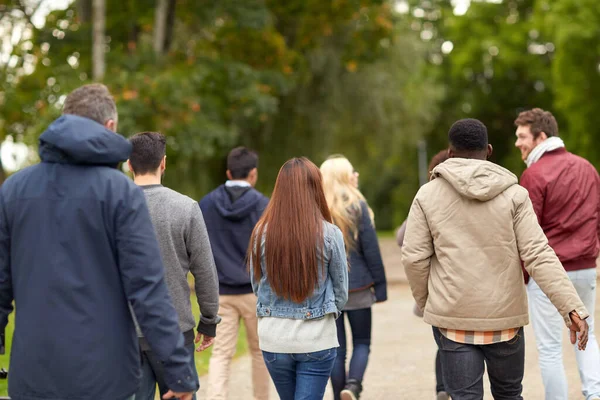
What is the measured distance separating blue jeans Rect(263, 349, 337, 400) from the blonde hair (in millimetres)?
1963

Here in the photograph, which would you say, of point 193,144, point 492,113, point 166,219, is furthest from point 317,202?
point 492,113

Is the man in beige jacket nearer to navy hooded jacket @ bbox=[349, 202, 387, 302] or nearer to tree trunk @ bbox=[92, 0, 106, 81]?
navy hooded jacket @ bbox=[349, 202, 387, 302]

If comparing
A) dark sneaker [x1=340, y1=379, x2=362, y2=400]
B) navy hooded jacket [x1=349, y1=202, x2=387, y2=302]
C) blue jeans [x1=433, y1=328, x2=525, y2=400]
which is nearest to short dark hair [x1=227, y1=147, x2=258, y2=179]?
navy hooded jacket [x1=349, y1=202, x2=387, y2=302]

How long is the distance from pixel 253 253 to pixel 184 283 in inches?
17.8

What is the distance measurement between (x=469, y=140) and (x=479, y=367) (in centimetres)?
119

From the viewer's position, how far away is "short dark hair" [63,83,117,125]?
3537mm

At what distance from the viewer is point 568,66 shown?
30844 millimetres

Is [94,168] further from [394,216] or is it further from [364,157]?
[394,216]

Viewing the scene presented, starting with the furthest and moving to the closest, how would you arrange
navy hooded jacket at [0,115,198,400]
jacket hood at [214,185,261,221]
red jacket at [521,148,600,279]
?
jacket hood at [214,185,261,221] → red jacket at [521,148,600,279] → navy hooded jacket at [0,115,198,400]

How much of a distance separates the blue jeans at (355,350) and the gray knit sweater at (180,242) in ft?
7.61

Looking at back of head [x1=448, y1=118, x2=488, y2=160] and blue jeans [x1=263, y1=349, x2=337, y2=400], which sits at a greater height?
back of head [x1=448, y1=118, x2=488, y2=160]

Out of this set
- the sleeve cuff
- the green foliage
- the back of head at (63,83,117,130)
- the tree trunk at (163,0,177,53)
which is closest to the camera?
the back of head at (63,83,117,130)

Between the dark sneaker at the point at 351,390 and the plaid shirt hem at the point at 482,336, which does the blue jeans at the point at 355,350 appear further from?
the plaid shirt hem at the point at 482,336

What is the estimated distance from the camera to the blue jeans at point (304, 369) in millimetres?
4754
